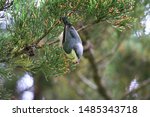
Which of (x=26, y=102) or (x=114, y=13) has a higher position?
(x=114, y=13)

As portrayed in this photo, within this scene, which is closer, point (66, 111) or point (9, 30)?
point (9, 30)

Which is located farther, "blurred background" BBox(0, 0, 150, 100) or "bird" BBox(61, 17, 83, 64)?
"blurred background" BBox(0, 0, 150, 100)

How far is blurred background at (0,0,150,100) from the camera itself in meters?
1.98

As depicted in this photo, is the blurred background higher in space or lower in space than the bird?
lower

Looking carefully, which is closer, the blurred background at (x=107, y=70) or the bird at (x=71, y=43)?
the bird at (x=71, y=43)

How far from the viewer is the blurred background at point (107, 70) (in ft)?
6.48

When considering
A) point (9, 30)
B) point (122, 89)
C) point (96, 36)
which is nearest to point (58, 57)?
point (9, 30)

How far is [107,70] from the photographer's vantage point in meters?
2.73

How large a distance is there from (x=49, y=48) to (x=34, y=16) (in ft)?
0.36

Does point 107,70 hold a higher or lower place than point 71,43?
lower

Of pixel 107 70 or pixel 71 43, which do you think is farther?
pixel 107 70

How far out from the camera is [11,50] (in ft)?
3.59

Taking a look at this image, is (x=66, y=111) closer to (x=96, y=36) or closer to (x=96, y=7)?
(x=96, y=7)

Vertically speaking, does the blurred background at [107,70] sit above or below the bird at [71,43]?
below
